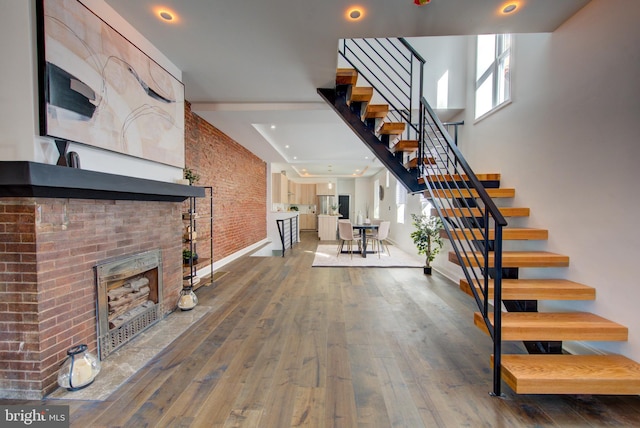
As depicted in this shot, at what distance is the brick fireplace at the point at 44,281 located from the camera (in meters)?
1.57

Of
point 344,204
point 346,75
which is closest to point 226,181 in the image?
point 346,75

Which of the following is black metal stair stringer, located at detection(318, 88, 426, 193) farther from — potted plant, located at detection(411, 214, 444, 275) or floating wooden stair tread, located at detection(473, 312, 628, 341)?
floating wooden stair tread, located at detection(473, 312, 628, 341)

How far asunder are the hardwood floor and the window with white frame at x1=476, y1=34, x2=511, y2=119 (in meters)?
2.55

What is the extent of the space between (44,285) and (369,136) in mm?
3377

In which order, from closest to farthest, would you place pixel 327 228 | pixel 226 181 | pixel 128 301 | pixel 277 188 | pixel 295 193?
pixel 128 301, pixel 226 181, pixel 277 188, pixel 327 228, pixel 295 193

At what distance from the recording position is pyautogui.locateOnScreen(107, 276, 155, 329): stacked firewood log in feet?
7.27

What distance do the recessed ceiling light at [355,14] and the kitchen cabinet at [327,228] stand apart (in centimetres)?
767

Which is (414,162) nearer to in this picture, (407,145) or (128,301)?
(407,145)

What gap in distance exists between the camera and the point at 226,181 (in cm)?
541

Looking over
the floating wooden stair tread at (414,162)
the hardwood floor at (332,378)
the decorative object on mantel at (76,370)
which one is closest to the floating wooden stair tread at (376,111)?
the floating wooden stair tread at (414,162)

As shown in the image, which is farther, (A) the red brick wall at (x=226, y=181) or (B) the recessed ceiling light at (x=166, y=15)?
(A) the red brick wall at (x=226, y=181)

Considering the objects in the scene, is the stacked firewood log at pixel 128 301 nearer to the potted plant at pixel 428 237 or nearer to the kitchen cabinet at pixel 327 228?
the potted plant at pixel 428 237

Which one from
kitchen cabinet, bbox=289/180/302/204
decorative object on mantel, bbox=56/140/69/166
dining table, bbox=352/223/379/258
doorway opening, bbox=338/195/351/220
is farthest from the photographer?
doorway opening, bbox=338/195/351/220

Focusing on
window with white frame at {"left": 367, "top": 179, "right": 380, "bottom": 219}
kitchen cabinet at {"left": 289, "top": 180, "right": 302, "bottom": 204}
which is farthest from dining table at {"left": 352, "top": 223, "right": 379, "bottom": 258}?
kitchen cabinet at {"left": 289, "top": 180, "right": 302, "bottom": 204}
